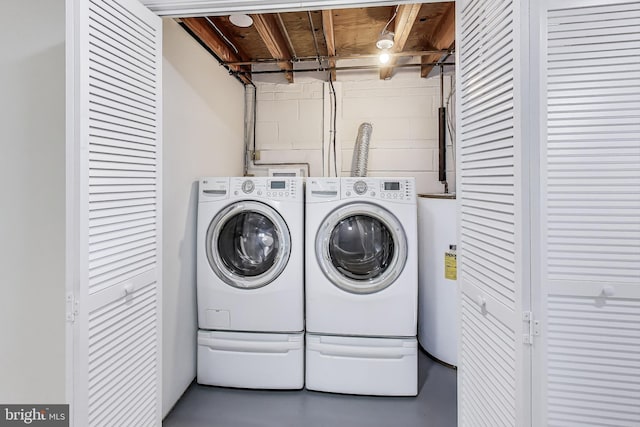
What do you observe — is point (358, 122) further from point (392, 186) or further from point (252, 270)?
point (252, 270)

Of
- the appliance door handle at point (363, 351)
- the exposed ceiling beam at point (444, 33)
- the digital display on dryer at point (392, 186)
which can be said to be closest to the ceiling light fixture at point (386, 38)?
the exposed ceiling beam at point (444, 33)

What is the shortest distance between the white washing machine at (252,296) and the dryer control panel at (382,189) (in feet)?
1.10

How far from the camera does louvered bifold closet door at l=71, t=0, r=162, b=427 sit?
0.97 m

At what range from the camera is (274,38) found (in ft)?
7.48

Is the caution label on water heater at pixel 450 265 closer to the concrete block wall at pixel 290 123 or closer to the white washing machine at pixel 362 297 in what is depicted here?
the white washing machine at pixel 362 297

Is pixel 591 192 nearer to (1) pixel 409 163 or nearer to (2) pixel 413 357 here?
(2) pixel 413 357

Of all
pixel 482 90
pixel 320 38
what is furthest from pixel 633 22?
pixel 320 38

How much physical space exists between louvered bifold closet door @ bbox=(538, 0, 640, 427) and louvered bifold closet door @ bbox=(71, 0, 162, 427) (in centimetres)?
141

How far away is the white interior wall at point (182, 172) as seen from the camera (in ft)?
5.86

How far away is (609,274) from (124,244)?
64.9 inches

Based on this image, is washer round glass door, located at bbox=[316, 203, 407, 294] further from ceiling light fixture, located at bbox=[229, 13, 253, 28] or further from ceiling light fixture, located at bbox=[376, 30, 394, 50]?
ceiling light fixture, located at bbox=[229, 13, 253, 28]

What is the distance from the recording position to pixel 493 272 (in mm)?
1051

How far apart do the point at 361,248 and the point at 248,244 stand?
803 millimetres

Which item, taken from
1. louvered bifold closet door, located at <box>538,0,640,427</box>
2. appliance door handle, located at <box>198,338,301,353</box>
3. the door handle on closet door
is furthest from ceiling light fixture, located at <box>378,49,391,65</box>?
appliance door handle, located at <box>198,338,301,353</box>
